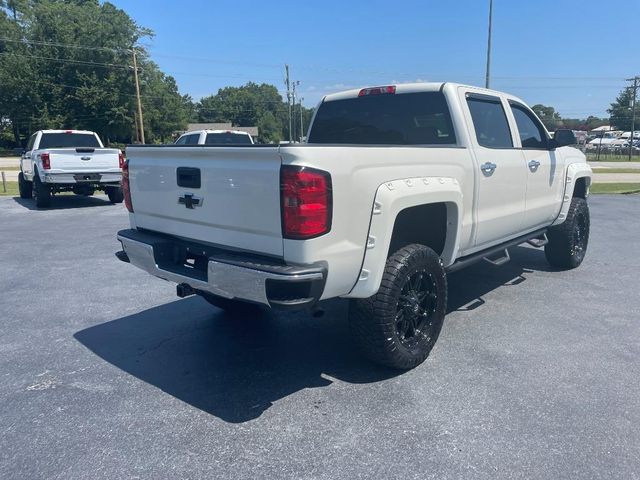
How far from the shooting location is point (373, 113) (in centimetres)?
489

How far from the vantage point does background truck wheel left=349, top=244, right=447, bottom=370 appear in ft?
11.2

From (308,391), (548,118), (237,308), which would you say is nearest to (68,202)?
(237,308)

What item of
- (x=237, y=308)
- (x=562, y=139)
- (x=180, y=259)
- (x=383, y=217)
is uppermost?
(x=562, y=139)

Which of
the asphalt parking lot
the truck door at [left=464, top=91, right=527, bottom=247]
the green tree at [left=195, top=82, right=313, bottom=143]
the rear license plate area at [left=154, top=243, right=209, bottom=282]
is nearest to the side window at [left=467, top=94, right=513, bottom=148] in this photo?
the truck door at [left=464, top=91, right=527, bottom=247]

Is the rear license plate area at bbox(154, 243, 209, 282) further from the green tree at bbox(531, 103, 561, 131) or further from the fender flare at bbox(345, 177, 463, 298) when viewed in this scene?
the green tree at bbox(531, 103, 561, 131)

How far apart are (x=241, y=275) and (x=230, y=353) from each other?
133 cm

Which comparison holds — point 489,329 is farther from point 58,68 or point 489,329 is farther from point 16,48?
point 16,48

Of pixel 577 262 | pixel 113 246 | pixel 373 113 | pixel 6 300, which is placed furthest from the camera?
pixel 113 246

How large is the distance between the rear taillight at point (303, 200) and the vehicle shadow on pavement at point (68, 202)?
40.1ft

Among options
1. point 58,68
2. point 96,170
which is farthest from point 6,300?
point 58,68

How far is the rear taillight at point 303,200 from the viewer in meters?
2.89

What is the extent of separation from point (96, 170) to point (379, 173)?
11.1 metres

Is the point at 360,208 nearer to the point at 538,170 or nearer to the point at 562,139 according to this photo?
the point at 538,170

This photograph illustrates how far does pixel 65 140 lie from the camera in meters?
14.2
